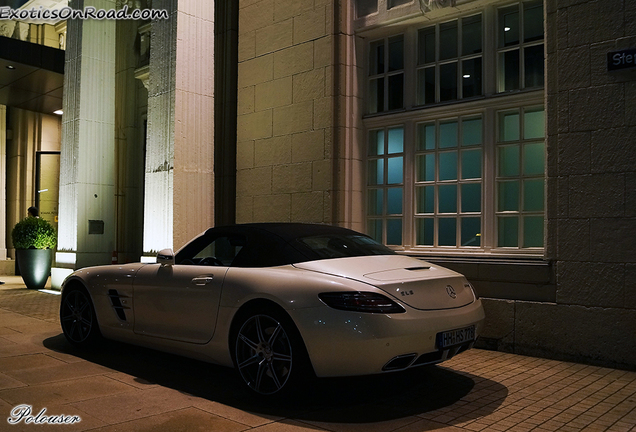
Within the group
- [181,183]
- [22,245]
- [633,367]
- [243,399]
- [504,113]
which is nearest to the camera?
[243,399]

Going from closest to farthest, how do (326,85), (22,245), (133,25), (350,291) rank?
(350,291) → (326,85) → (22,245) → (133,25)

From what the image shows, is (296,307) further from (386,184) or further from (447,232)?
(386,184)

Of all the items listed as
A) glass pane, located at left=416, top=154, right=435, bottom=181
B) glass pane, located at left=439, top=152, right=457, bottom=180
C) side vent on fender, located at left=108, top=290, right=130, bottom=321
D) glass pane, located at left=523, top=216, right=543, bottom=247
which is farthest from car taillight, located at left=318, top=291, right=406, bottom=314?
glass pane, located at left=416, top=154, right=435, bottom=181

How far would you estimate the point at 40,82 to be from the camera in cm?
1630

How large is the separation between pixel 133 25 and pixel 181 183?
789 cm

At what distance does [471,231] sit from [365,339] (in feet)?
12.7

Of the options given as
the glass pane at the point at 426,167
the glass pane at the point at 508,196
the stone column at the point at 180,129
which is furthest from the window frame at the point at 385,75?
the stone column at the point at 180,129

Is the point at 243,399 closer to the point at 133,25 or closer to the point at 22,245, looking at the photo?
the point at 22,245

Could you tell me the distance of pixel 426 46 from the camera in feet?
27.1

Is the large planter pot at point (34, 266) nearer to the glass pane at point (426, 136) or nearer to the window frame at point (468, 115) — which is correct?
the window frame at point (468, 115)

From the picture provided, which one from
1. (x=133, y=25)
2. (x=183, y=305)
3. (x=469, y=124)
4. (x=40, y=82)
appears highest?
(x=133, y=25)

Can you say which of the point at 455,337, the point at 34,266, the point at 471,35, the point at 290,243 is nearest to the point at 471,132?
the point at 471,35

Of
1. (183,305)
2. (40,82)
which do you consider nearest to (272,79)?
(183,305)

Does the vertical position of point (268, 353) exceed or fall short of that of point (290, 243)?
it falls short
